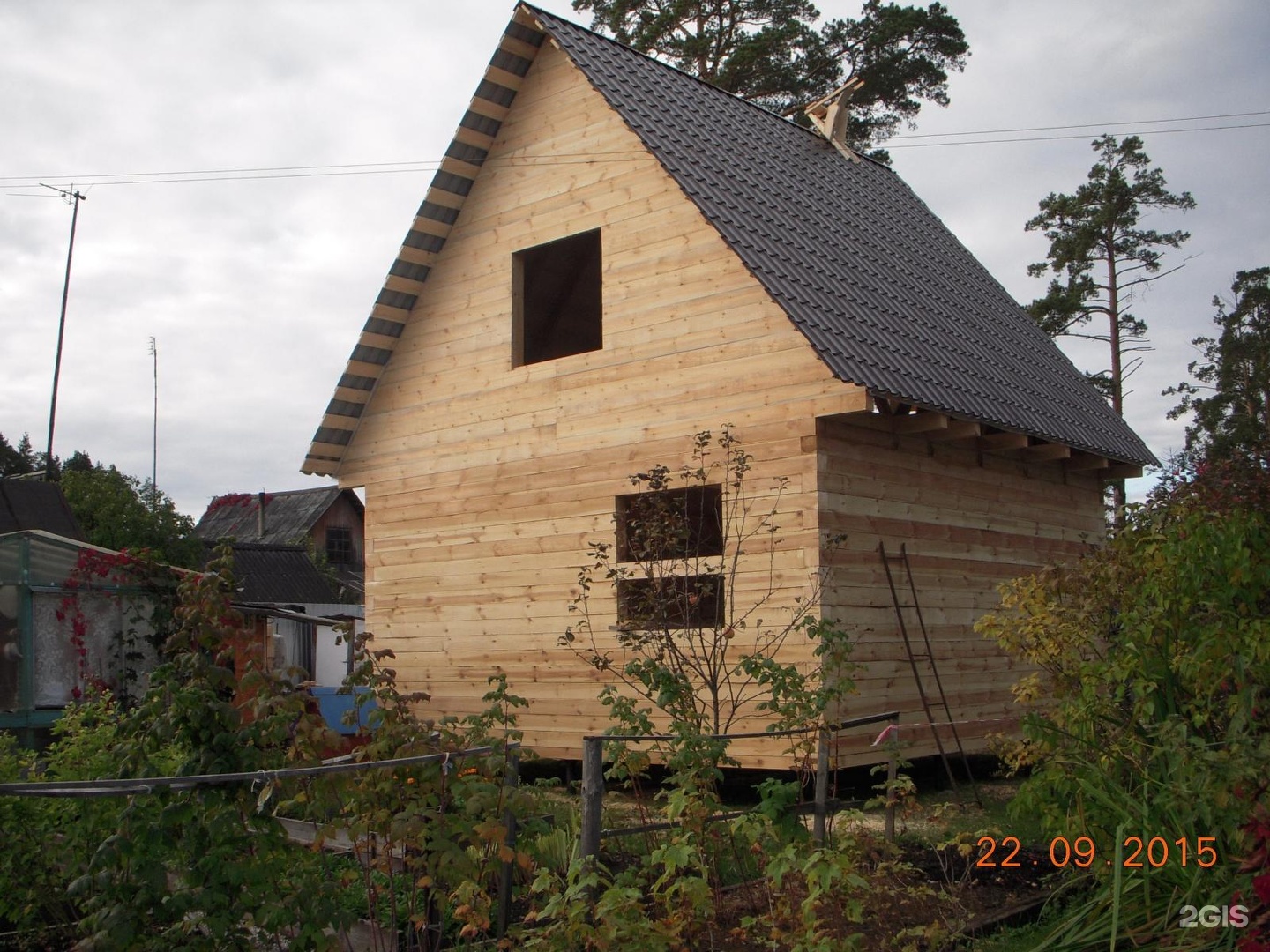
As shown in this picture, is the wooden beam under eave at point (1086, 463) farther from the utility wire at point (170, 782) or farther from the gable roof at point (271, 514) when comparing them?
the gable roof at point (271, 514)

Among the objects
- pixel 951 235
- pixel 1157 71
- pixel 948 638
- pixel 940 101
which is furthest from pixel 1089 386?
pixel 940 101

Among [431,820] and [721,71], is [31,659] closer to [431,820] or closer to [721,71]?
[431,820]

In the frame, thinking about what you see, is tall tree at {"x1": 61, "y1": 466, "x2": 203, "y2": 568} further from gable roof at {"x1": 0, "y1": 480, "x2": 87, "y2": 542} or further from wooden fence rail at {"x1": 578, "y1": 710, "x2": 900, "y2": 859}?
wooden fence rail at {"x1": 578, "y1": 710, "x2": 900, "y2": 859}

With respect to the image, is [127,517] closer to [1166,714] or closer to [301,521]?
[1166,714]

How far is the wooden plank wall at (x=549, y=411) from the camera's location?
399 inches

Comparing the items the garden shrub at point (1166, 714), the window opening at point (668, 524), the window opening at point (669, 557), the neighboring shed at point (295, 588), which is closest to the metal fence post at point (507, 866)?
the garden shrub at point (1166, 714)

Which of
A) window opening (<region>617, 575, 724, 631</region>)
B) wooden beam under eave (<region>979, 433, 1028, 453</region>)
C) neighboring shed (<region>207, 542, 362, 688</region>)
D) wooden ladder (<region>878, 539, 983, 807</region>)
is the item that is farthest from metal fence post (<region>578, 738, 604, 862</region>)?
neighboring shed (<region>207, 542, 362, 688</region>)

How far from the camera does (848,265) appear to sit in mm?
11812

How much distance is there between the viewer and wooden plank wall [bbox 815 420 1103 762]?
9.91 m

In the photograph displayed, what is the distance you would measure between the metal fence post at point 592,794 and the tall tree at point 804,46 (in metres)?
20.7

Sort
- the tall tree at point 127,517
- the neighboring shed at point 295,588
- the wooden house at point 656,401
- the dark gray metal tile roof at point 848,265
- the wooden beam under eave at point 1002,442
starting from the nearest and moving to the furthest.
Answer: the wooden house at point 656,401
the dark gray metal tile roof at point 848,265
the wooden beam under eave at point 1002,442
the tall tree at point 127,517
the neighboring shed at point 295,588

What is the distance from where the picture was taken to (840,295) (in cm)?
1086

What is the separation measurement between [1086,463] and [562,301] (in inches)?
266

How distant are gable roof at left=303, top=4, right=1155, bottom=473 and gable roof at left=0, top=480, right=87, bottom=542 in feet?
26.8
